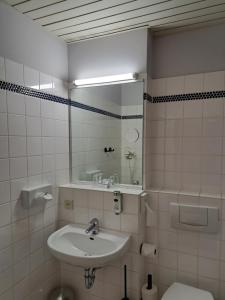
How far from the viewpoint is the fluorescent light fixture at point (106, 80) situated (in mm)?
1831

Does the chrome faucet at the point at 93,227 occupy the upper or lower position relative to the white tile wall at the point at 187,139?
lower

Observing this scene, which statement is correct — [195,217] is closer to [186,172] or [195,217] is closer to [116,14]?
[186,172]

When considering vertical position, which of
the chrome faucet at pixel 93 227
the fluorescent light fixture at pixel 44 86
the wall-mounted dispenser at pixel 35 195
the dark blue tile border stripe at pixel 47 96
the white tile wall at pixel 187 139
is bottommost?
the chrome faucet at pixel 93 227

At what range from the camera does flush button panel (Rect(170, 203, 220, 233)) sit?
1.66m

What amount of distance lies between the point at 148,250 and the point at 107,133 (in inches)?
43.1

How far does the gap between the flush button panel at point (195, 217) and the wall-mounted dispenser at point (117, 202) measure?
43 centimetres

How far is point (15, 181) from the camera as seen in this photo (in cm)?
156

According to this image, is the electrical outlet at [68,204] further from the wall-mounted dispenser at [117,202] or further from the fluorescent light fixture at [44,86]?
the fluorescent light fixture at [44,86]

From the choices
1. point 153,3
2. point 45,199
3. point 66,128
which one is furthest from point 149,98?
point 45,199

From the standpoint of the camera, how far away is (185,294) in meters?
1.58

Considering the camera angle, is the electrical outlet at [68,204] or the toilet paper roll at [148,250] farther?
the electrical outlet at [68,204]

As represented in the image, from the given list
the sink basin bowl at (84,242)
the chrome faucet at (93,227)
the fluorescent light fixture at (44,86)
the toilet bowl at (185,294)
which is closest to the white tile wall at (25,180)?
the fluorescent light fixture at (44,86)

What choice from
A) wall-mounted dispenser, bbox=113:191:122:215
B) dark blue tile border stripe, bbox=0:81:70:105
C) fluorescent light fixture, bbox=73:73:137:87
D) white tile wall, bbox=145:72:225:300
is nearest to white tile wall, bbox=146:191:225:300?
white tile wall, bbox=145:72:225:300

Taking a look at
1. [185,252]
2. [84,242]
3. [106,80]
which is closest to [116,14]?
[106,80]
